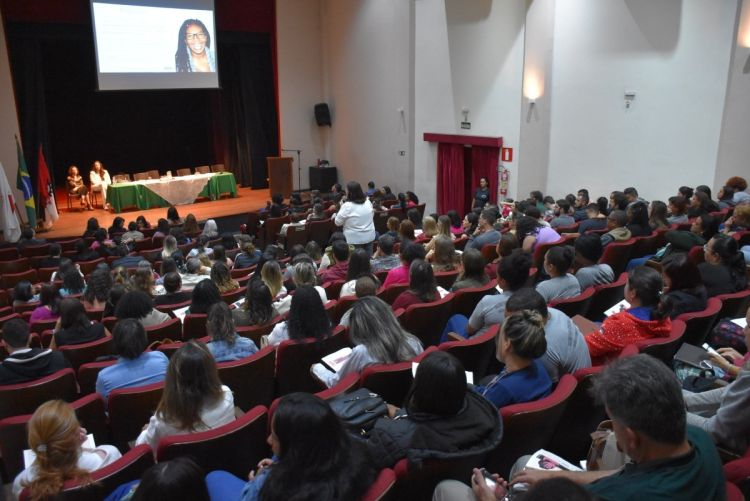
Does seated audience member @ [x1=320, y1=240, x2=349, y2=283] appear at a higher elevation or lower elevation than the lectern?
lower

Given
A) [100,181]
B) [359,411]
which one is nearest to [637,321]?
[359,411]

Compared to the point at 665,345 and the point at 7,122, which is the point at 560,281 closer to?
the point at 665,345

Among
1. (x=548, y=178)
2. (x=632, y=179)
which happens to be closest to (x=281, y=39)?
(x=548, y=178)

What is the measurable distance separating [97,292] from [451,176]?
27.0 ft

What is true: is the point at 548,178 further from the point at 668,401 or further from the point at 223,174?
the point at 668,401

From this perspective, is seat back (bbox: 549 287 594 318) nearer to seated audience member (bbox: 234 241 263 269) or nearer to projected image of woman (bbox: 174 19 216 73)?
seated audience member (bbox: 234 241 263 269)

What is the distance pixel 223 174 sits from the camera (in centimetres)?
1438

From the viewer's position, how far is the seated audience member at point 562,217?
723 centimetres

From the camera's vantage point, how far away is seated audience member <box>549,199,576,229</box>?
23.7 feet

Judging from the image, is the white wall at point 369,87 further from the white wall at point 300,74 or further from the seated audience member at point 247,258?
the seated audience member at point 247,258

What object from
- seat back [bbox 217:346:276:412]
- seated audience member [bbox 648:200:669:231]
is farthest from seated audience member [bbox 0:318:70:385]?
seated audience member [bbox 648:200:669:231]

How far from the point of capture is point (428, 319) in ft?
13.3

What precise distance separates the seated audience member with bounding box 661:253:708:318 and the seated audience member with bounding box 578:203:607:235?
3057 millimetres

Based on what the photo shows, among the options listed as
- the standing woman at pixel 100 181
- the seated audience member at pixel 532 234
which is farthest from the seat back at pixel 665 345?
the standing woman at pixel 100 181
